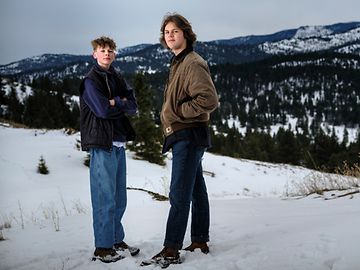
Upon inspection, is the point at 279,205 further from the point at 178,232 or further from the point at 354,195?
the point at 178,232

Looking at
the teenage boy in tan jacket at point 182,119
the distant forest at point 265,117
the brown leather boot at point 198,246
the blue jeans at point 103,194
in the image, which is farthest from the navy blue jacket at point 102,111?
the distant forest at point 265,117

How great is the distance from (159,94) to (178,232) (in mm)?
182713

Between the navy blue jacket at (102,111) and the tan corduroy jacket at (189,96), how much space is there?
50 cm

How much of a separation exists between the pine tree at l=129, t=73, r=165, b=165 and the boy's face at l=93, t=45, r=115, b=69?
16.1 meters

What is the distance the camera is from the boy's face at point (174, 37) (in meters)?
3.32

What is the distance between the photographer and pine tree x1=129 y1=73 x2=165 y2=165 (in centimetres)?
1997

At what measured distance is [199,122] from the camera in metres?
3.31

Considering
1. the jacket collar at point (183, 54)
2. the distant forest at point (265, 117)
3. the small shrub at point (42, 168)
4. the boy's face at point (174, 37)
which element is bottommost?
the distant forest at point (265, 117)

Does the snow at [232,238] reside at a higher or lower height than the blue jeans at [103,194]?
lower

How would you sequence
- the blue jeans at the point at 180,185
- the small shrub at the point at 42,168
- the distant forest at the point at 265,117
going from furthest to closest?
the distant forest at the point at 265,117 < the small shrub at the point at 42,168 < the blue jeans at the point at 180,185

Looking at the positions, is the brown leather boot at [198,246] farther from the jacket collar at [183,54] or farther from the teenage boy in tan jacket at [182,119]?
the jacket collar at [183,54]

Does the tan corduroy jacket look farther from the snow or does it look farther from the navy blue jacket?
the snow

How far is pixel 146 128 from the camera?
65.5ft

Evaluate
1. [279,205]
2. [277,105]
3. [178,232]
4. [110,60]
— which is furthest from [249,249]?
[277,105]
